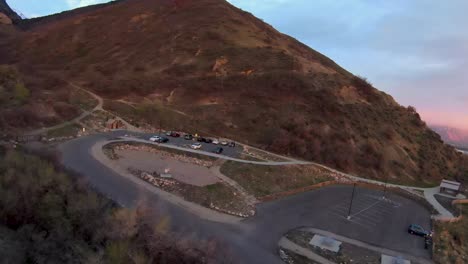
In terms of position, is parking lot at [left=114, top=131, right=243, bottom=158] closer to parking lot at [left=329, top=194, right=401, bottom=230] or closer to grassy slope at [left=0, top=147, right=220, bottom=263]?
parking lot at [left=329, top=194, right=401, bottom=230]

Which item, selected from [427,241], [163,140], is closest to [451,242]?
[427,241]

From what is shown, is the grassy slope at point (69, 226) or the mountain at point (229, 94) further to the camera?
the mountain at point (229, 94)

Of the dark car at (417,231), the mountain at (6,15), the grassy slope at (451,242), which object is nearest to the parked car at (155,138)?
the dark car at (417,231)

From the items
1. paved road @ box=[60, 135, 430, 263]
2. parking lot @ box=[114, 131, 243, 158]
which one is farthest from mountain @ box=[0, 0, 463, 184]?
paved road @ box=[60, 135, 430, 263]

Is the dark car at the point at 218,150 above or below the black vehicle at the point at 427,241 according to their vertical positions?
above

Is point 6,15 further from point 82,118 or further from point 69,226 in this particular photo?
point 69,226

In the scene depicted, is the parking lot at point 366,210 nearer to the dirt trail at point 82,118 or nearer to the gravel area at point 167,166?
the gravel area at point 167,166

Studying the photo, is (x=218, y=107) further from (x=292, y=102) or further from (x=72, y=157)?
(x=72, y=157)
